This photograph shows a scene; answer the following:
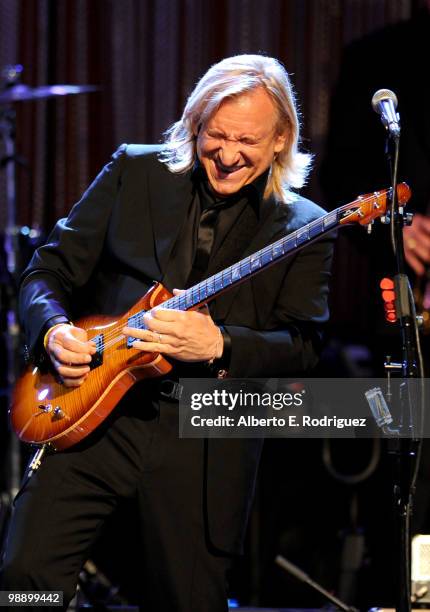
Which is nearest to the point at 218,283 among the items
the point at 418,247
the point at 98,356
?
the point at 98,356

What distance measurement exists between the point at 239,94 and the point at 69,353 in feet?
3.12

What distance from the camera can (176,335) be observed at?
2.57m

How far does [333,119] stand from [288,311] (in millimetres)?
2041

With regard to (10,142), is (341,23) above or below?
above

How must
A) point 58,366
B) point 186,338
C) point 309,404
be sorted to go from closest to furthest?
1. point 186,338
2. point 58,366
3. point 309,404

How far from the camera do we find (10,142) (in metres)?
4.46

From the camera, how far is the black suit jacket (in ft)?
9.02

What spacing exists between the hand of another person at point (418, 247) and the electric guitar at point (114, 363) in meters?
1.20

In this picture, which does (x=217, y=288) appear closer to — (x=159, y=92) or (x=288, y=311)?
(x=288, y=311)

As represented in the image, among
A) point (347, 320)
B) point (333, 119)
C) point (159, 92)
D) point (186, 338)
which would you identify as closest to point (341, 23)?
point (333, 119)

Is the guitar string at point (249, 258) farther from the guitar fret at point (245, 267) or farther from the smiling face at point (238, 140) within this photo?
the smiling face at point (238, 140)

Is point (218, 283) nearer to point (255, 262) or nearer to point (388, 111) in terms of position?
point (255, 262)

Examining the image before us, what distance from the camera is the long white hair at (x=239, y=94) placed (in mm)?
2879

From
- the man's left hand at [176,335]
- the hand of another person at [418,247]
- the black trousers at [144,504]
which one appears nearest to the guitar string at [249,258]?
the man's left hand at [176,335]
